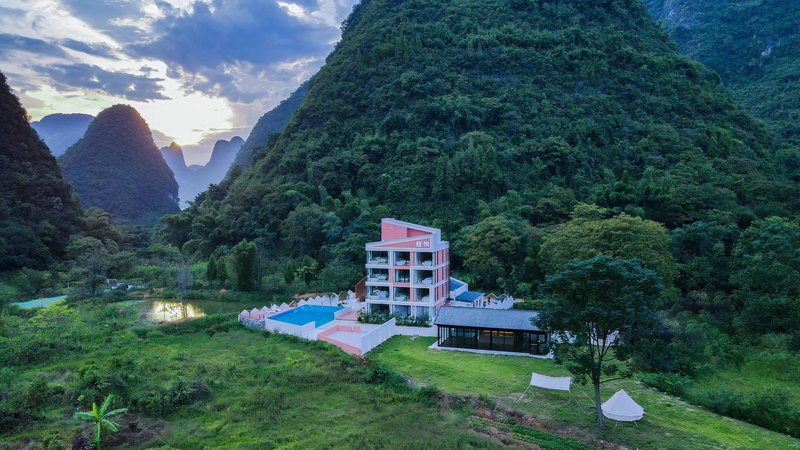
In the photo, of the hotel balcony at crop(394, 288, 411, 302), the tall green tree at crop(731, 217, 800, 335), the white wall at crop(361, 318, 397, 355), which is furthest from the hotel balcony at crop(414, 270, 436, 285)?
the tall green tree at crop(731, 217, 800, 335)

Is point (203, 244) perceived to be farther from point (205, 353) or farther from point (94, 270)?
point (205, 353)

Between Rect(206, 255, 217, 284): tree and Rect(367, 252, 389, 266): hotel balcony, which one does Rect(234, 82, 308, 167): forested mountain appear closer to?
Rect(206, 255, 217, 284): tree

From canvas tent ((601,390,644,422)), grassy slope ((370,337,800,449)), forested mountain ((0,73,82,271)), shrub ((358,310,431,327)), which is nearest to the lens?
grassy slope ((370,337,800,449))

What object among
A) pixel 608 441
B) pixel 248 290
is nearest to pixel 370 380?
pixel 608 441

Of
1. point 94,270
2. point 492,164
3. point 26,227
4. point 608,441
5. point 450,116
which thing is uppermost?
point 450,116

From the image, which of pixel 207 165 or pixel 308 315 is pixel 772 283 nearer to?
pixel 308 315

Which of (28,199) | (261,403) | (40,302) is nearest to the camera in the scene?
(261,403)

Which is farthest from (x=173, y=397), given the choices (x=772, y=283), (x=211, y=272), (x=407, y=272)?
(x=211, y=272)
